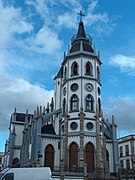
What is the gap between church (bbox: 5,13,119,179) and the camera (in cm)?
4209

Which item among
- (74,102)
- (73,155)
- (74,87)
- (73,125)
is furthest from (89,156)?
(74,87)

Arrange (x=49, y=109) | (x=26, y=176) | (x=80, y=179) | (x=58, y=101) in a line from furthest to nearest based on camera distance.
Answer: (x=49, y=109) → (x=58, y=101) → (x=80, y=179) → (x=26, y=176)

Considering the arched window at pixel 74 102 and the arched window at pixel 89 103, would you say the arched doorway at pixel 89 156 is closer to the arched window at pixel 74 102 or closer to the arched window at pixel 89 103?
the arched window at pixel 89 103

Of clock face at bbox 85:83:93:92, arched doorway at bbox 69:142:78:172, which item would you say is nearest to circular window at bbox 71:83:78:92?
clock face at bbox 85:83:93:92

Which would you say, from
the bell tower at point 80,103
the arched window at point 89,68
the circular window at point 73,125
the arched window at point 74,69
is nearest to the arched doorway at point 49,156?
the bell tower at point 80,103

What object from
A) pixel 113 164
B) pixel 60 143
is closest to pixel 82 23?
pixel 60 143

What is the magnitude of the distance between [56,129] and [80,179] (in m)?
15.9

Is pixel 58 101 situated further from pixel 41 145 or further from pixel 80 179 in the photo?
pixel 80 179

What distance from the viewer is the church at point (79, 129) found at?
4209cm

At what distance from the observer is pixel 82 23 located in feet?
186

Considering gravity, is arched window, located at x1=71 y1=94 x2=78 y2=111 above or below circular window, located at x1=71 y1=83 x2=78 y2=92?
below

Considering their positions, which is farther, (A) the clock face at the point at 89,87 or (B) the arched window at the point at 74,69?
(B) the arched window at the point at 74,69

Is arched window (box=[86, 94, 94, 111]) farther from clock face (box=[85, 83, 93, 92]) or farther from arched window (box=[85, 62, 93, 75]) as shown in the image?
arched window (box=[85, 62, 93, 75])

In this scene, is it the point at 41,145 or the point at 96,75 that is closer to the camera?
the point at 41,145
